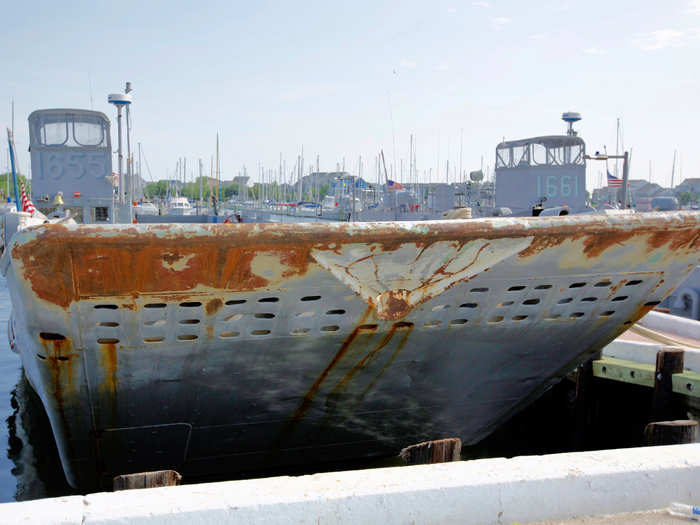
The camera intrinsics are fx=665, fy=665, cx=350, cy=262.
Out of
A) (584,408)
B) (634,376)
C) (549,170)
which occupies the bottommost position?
(584,408)

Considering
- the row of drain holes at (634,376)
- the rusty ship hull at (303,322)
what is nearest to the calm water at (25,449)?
the rusty ship hull at (303,322)

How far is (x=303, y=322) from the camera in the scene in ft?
15.3

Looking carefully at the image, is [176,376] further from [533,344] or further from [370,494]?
[533,344]

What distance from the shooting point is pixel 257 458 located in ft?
19.7

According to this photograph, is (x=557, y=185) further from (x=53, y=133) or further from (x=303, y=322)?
(x=303, y=322)

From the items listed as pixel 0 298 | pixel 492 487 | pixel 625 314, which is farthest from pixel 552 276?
pixel 0 298

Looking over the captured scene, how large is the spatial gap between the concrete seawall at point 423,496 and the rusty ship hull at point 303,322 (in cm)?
133

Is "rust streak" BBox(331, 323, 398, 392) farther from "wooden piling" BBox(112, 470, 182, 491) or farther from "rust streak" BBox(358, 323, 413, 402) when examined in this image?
"wooden piling" BBox(112, 470, 182, 491)

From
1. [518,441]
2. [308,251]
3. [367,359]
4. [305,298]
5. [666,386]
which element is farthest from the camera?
[518,441]

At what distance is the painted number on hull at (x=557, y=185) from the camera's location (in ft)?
77.5

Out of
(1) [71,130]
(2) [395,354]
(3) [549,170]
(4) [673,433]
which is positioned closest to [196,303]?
(2) [395,354]

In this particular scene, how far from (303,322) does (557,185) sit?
2074 centimetres

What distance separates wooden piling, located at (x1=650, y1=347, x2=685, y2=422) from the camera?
250 inches

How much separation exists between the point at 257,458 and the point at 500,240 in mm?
3092
